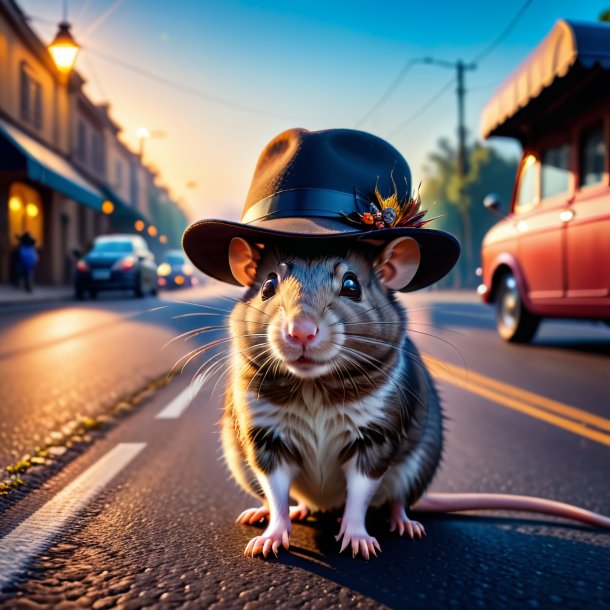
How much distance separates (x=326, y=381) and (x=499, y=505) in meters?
1.05

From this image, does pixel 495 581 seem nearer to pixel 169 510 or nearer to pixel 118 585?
pixel 118 585

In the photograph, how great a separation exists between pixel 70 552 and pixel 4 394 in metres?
3.48

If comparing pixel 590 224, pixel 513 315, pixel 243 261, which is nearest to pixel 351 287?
pixel 243 261

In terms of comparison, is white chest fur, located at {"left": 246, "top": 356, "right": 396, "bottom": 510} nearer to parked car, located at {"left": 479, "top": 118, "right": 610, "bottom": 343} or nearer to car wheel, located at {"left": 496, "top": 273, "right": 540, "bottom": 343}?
parked car, located at {"left": 479, "top": 118, "right": 610, "bottom": 343}

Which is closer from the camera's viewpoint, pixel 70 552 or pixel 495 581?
pixel 495 581

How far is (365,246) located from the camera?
6.75ft

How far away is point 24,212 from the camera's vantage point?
Answer: 25.3 meters

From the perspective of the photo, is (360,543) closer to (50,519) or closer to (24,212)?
(50,519)

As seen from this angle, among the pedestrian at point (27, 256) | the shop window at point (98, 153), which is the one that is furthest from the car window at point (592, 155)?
the shop window at point (98, 153)

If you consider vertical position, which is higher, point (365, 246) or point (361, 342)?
point (365, 246)

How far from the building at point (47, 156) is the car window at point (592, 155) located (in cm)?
1104

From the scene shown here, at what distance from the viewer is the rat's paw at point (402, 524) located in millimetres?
2137

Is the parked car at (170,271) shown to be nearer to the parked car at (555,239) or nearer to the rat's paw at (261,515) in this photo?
the parked car at (555,239)

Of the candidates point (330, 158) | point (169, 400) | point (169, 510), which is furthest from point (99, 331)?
point (330, 158)
